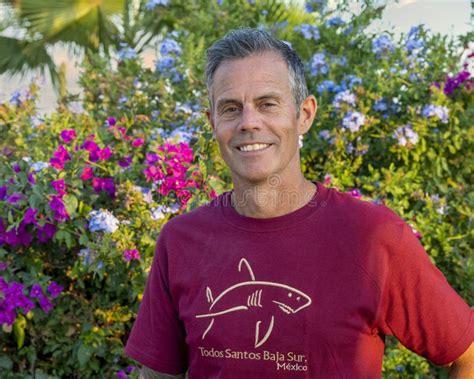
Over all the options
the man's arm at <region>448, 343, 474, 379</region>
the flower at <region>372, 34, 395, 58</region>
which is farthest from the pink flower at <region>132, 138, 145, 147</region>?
the man's arm at <region>448, 343, 474, 379</region>

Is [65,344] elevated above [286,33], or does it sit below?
below

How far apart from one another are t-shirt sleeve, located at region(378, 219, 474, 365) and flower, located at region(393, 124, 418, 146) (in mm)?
2334

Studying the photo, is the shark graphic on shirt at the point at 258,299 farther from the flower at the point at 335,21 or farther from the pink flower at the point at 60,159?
the flower at the point at 335,21

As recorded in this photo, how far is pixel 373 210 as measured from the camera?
160 cm

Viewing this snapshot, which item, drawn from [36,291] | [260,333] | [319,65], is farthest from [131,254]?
[319,65]

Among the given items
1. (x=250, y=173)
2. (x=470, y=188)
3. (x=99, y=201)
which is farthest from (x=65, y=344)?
(x=470, y=188)

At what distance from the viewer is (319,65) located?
4645 mm

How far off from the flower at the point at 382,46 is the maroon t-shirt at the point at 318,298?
3.17 meters

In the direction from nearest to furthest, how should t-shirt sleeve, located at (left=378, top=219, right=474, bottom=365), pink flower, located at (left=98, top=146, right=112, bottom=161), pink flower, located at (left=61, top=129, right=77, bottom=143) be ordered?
t-shirt sleeve, located at (left=378, top=219, right=474, bottom=365) < pink flower, located at (left=98, top=146, right=112, bottom=161) < pink flower, located at (left=61, top=129, right=77, bottom=143)

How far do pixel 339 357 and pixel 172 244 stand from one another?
1.66ft

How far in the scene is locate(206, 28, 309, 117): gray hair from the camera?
1.66 metres

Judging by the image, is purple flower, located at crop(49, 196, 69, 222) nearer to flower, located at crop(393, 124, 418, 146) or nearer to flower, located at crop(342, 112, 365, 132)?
flower, located at crop(342, 112, 365, 132)

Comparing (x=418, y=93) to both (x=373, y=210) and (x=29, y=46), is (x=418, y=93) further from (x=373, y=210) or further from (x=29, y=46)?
(x=29, y=46)

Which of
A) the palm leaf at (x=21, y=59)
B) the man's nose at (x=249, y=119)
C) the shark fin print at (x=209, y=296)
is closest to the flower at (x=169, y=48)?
the man's nose at (x=249, y=119)
